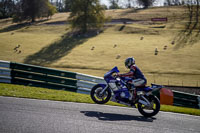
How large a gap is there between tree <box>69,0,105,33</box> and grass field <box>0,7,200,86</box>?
382 centimetres

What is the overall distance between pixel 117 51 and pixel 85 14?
18.9m

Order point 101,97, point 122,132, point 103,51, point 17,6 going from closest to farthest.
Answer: point 122,132 → point 101,97 → point 103,51 → point 17,6

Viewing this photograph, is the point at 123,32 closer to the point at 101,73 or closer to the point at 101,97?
the point at 101,73

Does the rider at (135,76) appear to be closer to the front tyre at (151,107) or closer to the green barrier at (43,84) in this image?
the front tyre at (151,107)

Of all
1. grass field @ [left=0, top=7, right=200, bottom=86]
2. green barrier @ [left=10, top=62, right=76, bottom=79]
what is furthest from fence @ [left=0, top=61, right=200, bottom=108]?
grass field @ [left=0, top=7, right=200, bottom=86]

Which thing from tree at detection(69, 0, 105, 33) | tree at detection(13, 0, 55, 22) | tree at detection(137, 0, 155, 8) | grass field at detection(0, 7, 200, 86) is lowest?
grass field at detection(0, 7, 200, 86)

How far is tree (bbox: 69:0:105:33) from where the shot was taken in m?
58.8

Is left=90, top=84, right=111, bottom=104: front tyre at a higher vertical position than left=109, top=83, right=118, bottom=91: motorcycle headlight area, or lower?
lower

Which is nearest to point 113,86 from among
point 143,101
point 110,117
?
point 143,101

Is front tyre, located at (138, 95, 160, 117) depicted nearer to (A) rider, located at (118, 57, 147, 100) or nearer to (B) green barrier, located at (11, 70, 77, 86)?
(A) rider, located at (118, 57, 147, 100)

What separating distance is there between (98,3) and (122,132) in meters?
58.6

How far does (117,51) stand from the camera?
147ft

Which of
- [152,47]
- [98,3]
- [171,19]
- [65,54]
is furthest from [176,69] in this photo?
[171,19]

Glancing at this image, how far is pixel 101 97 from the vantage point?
890 cm
